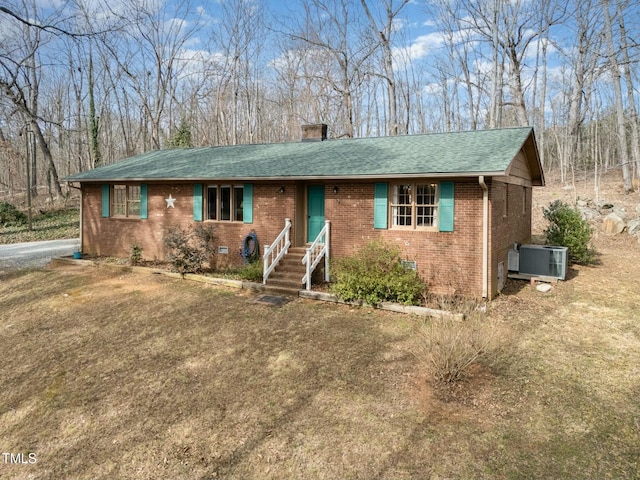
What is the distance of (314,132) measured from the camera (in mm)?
14617

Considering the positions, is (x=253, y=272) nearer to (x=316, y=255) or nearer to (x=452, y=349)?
(x=316, y=255)

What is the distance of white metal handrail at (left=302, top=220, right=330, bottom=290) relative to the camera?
9969 mm

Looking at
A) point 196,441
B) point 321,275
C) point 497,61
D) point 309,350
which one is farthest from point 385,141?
point 497,61

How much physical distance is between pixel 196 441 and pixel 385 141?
406 inches

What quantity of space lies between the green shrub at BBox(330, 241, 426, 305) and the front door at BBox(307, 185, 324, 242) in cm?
241

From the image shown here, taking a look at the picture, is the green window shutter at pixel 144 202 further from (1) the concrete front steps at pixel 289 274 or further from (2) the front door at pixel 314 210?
(2) the front door at pixel 314 210

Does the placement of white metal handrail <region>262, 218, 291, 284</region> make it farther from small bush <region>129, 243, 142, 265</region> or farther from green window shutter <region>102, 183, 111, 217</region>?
green window shutter <region>102, 183, 111, 217</region>

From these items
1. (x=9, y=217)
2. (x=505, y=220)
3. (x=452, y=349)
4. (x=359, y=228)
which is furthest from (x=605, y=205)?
(x=9, y=217)

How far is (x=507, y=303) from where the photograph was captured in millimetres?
8977

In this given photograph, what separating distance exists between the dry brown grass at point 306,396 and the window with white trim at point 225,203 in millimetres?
4027

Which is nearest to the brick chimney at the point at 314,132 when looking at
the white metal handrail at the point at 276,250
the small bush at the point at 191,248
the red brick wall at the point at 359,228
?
the red brick wall at the point at 359,228

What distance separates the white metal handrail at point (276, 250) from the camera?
10.6 meters

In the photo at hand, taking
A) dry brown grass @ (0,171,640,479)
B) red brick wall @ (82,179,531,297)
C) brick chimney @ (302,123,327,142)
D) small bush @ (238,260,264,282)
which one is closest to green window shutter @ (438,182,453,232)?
red brick wall @ (82,179,531,297)

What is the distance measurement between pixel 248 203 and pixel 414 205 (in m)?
5.13
